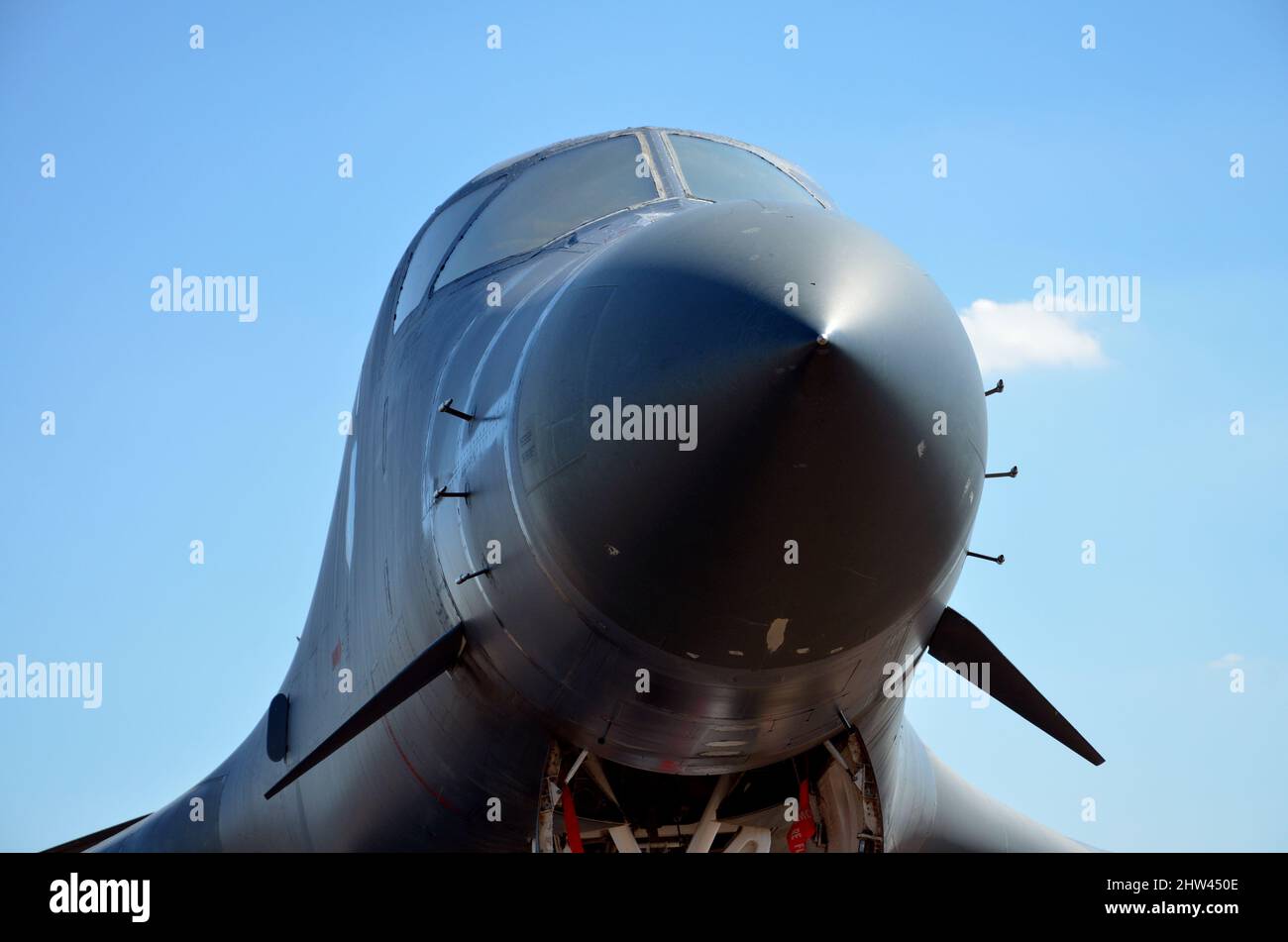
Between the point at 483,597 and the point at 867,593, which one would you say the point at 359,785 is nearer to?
the point at 483,597

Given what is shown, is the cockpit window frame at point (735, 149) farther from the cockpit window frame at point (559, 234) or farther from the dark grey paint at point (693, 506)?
the dark grey paint at point (693, 506)

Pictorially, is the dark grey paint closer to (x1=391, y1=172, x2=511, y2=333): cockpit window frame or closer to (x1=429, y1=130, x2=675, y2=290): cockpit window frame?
(x1=429, y1=130, x2=675, y2=290): cockpit window frame

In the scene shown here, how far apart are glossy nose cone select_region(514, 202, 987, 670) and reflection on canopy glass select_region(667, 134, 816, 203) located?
2.28 meters

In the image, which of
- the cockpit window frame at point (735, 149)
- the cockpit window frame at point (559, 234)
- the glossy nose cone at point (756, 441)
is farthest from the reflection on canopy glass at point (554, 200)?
the glossy nose cone at point (756, 441)

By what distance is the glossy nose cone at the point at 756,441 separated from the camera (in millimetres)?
4090

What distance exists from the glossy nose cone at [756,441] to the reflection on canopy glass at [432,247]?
3085mm

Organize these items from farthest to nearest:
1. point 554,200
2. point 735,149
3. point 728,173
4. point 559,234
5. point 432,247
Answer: point 432,247 → point 735,149 → point 728,173 → point 554,200 → point 559,234

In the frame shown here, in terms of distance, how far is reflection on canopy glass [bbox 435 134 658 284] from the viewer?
6844 mm

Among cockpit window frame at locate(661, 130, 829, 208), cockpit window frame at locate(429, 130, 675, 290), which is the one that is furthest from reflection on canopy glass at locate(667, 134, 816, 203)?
cockpit window frame at locate(429, 130, 675, 290)

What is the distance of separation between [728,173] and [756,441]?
11.2ft

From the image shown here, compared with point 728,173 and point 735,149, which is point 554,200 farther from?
point 735,149

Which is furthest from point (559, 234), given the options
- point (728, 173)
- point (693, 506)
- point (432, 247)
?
point (693, 506)

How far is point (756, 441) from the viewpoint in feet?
13.4
